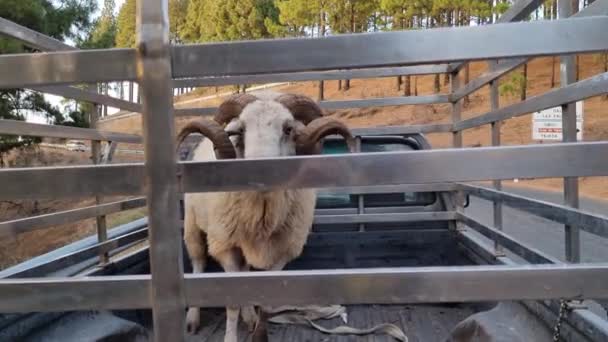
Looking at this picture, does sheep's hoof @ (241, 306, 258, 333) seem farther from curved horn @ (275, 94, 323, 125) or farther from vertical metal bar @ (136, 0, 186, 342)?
vertical metal bar @ (136, 0, 186, 342)

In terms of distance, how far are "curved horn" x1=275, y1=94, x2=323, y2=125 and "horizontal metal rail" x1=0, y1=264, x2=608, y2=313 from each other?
2668 millimetres

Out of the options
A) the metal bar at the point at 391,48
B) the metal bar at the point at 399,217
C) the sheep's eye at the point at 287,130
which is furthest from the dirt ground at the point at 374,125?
the metal bar at the point at 391,48

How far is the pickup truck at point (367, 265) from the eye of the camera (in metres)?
2.37

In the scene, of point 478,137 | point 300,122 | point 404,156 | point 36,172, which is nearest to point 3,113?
point 300,122

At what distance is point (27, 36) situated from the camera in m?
2.86

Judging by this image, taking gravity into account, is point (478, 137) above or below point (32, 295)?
above

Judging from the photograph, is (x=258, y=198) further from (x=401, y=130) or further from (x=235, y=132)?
(x=401, y=130)

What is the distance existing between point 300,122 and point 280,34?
28569 mm

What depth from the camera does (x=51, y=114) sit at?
12.9 metres

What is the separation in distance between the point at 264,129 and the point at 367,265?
6.23 feet

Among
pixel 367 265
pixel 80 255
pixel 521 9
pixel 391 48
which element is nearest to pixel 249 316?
pixel 367 265

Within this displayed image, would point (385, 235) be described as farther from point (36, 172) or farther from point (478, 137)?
point (478, 137)

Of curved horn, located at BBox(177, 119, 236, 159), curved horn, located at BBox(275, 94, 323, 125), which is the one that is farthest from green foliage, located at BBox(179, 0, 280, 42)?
curved horn, located at BBox(177, 119, 236, 159)

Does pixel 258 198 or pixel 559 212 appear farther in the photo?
pixel 258 198
